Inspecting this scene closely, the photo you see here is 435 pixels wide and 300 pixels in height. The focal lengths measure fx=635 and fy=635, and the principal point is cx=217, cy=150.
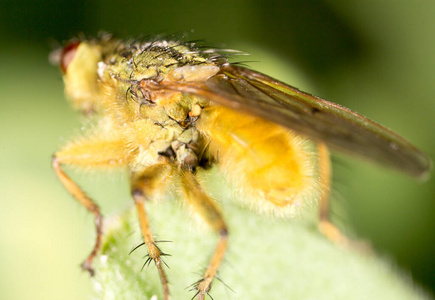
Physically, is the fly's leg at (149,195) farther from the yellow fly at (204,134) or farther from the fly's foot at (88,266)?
the fly's foot at (88,266)

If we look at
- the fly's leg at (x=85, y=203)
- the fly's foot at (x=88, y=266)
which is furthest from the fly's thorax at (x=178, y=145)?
the fly's foot at (x=88, y=266)

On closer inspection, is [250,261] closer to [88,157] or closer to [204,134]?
[204,134]

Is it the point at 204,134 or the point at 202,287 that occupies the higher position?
the point at 204,134

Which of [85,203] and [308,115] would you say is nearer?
[308,115]

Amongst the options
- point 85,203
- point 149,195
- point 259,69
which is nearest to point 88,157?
point 85,203

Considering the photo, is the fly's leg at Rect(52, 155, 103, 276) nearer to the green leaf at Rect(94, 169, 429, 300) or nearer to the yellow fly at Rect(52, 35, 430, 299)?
the yellow fly at Rect(52, 35, 430, 299)

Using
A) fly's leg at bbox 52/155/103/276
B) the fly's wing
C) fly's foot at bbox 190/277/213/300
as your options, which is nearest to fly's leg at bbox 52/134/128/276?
fly's leg at bbox 52/155/103/276

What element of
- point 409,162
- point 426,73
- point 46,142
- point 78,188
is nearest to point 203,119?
point 78,188

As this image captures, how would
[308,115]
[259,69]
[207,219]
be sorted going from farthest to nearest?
[259,69] < [207,219] < [308,115]
